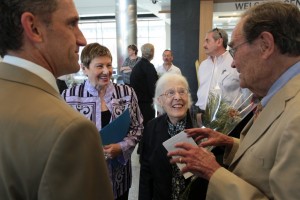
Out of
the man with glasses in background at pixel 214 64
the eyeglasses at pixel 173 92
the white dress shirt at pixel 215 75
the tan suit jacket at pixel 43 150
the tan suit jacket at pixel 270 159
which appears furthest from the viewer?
the man with glasses in background at pixel 214 64

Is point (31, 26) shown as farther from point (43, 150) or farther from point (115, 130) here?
point (115, 130)

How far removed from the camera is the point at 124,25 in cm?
697

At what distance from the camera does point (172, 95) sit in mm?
1989

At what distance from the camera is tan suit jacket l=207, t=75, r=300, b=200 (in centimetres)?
85

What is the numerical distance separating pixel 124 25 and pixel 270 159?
6.46 meters

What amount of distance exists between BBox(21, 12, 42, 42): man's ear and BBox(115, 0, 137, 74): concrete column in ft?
20.4

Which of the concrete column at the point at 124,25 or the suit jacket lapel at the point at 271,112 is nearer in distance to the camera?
the suit jacket lapel at the point at 271,112

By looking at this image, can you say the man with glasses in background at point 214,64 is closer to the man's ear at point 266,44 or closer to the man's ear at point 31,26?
the man's ear at point 266,44

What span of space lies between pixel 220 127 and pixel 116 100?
71 cm

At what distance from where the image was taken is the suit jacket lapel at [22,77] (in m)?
0.71

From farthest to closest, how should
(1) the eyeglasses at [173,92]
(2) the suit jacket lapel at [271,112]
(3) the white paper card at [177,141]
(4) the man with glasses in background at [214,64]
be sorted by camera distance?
(4) the man with glasses in background at [214,64], (1) the eyeglasses at [173,92], (3) the white paper card at [177,141], (2) the suit jacket lapel at [271,112]

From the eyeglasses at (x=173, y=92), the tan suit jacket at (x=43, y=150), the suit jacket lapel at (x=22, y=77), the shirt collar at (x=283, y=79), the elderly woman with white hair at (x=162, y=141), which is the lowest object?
the elderly woman with white hair at (x=162, y=141)

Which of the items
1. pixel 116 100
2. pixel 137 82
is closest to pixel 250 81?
pixel 116 100

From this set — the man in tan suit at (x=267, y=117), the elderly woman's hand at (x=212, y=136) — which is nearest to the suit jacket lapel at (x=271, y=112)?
the man in tan suit at (x=267, y=117)
